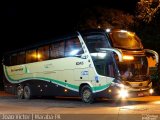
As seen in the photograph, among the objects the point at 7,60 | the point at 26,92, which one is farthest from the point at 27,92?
the point at 7,60

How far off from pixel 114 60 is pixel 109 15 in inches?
493

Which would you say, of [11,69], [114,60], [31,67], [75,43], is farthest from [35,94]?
[114,60]

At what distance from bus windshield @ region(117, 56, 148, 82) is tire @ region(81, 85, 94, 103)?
2270mm

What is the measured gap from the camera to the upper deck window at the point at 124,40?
19859 millimetres

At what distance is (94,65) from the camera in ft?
67.1

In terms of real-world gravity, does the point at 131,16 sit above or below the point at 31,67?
above

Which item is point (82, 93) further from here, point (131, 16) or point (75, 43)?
point (131, 16)

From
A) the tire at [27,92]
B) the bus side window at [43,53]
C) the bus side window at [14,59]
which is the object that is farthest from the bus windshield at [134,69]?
the bus side window at [14,59]

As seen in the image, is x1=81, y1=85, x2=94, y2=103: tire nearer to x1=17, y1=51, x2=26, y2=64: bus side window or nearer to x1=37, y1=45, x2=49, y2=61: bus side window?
x1=37, y1=45, x2=49, y2=61: bus side window

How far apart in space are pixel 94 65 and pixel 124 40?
75.9 inches

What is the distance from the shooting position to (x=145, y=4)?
1029 inches

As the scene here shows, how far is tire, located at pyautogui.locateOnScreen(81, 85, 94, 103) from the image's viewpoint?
2084 cm

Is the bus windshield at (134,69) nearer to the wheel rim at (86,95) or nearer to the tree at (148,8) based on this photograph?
the wheel rim at (86,95)

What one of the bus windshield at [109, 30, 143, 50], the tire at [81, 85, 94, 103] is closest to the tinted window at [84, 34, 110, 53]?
the bus windshield at [109, 30, 143, 50]
